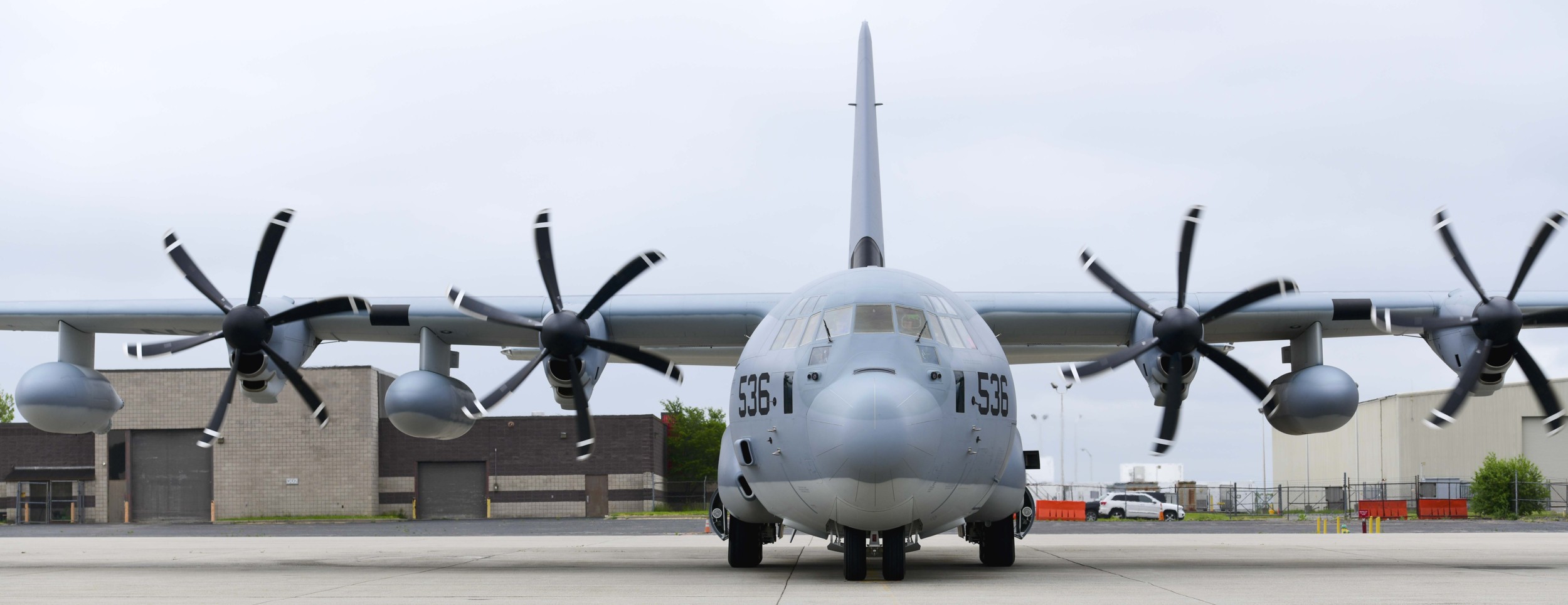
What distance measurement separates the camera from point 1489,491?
5084 cm

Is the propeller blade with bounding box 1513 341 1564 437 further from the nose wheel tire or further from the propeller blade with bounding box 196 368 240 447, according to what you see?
the propeller blade with bounding box 196 368 240 447

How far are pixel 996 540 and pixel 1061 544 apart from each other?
10.2 meters

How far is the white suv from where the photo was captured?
53.9 meters

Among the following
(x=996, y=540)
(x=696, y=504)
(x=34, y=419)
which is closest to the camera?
(x=996, y=540)

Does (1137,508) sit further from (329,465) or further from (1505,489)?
(329,465)

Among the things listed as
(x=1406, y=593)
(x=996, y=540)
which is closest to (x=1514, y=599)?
(x=1406, y=593)

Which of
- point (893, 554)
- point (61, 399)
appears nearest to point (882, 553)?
point (893, 554)

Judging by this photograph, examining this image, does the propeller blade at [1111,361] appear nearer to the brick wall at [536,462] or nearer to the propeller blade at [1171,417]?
the propeller blade at [1171,417]

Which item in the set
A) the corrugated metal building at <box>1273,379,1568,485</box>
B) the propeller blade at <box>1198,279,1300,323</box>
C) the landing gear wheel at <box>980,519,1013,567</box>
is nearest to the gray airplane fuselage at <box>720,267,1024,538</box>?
the landing gear wheel at <box>980,519,1013,567</box>

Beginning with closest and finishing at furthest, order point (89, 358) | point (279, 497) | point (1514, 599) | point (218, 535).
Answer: point (1514, 599)
point (89, 358)
point (218, 535)
point (279, 497)

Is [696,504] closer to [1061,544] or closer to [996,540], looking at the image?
[1061,544]

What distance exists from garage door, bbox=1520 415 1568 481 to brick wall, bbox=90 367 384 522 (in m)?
55.4

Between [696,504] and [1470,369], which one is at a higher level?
[1470,369]

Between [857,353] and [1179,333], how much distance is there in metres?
5.92
